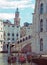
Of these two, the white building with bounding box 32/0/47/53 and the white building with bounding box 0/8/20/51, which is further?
the white building with bounding box 0/8/20/51

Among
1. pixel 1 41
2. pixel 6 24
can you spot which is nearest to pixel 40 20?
pixel 1 41

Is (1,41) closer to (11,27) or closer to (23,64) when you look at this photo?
(11,27)

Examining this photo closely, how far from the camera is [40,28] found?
1008 inches

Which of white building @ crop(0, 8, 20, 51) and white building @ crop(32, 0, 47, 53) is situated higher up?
white building @ crop(32, 0, 47, 53)

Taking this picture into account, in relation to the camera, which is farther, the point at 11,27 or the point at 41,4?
the point at 11,27

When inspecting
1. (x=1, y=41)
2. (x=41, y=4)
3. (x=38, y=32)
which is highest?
(x=41, y=4)

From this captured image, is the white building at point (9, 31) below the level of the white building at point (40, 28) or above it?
below

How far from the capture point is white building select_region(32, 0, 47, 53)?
2502cm

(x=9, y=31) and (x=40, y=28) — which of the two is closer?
(x=40, y=28)

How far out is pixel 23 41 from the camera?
124 feet

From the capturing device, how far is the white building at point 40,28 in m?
25.0

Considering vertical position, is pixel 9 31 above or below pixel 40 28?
below

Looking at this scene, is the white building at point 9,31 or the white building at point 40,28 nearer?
the white building at point 40,28

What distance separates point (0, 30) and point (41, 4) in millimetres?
30652
